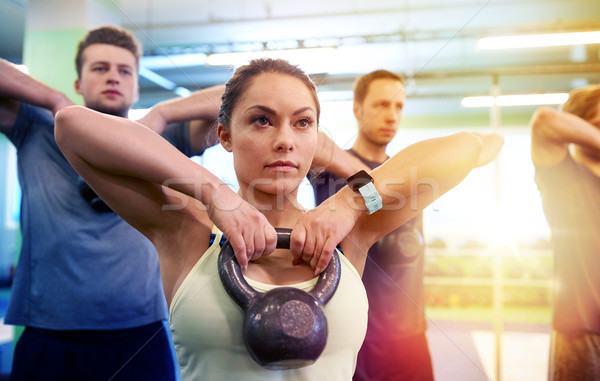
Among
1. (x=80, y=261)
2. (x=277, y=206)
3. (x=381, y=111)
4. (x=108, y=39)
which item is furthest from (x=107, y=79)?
(x=381, y=111)

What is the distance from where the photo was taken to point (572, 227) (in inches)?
74.0

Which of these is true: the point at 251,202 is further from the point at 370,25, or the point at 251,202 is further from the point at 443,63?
the point at 443,63

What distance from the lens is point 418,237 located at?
2039 mm

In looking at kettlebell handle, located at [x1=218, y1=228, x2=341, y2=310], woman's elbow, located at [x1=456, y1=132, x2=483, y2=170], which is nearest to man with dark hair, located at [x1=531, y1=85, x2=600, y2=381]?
woman's elbow, located at [x1=456, y1=132, x2=483, y2=170]

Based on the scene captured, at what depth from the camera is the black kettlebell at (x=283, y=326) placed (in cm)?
78

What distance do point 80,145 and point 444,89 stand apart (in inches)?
343

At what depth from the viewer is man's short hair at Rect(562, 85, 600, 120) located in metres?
2.01

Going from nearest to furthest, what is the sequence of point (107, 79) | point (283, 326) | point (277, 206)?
1. point (283, 326)
2. point (277, 206)
3. point (107, 79)

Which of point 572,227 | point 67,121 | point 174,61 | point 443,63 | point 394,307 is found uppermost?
point 443,63

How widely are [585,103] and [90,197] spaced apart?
232 cm

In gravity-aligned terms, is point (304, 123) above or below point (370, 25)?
below

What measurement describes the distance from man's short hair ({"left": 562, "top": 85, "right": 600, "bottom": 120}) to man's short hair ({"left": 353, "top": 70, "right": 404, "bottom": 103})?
0.88 meters

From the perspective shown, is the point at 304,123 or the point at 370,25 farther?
the point at 370,25

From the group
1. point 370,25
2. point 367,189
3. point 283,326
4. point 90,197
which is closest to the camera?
point 283,326
